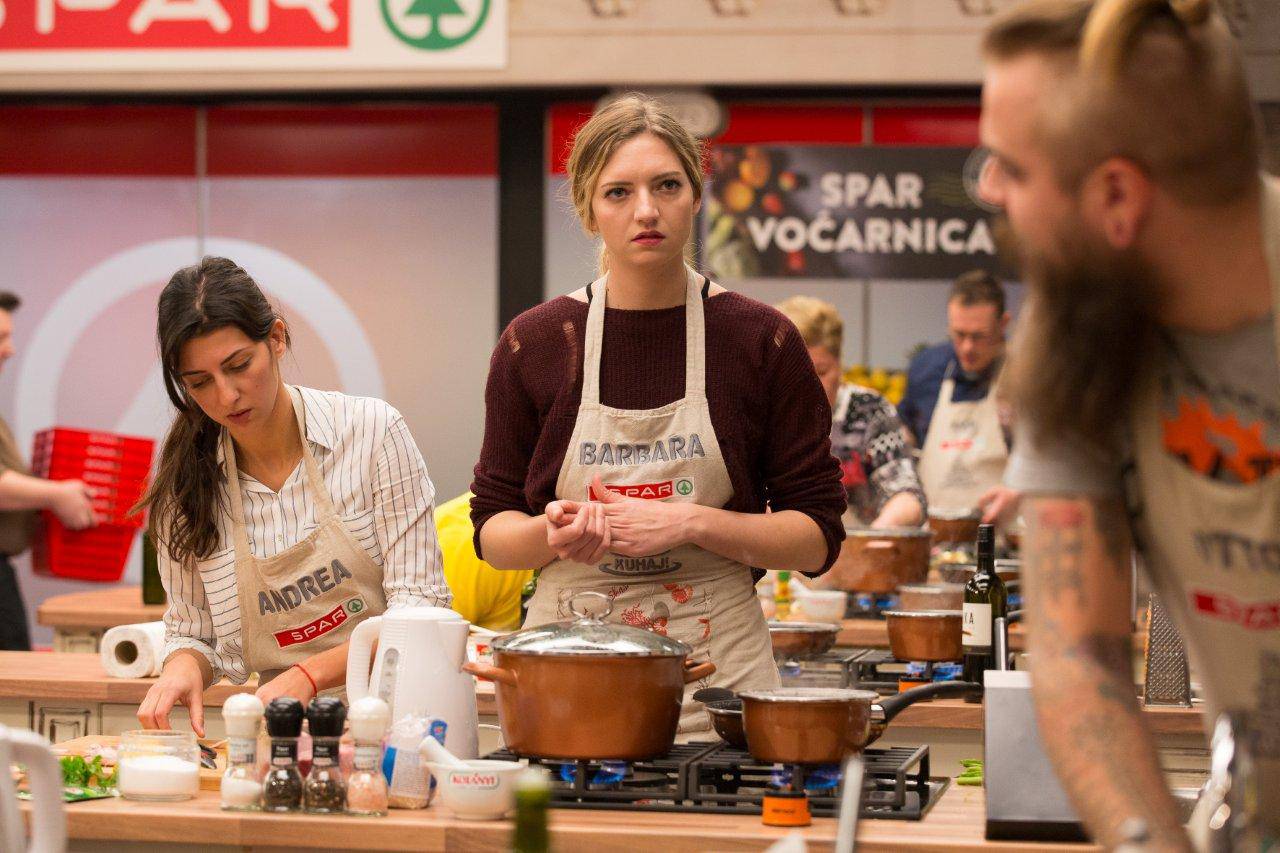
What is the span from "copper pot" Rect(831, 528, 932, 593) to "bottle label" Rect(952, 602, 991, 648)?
3.55ft

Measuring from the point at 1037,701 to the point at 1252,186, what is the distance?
1.40 feet

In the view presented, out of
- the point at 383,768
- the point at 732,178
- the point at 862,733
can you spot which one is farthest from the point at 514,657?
the point at 732,178

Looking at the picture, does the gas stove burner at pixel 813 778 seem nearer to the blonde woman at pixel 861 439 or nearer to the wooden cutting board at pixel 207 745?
the wooden cutting board at pixel 207 745

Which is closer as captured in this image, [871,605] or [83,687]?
[83,687]

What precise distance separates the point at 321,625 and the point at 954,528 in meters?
2.44

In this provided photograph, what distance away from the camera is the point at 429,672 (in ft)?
6.91

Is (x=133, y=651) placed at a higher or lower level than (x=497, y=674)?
lower

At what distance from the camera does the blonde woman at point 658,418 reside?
244 cm

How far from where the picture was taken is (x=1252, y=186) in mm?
1201

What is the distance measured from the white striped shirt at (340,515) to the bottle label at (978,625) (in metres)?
0.93

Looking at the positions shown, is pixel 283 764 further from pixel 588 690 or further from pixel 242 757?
pixel 588 690

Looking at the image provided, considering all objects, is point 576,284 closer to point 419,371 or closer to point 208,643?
point 419,371

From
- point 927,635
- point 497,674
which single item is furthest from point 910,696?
point 927,635

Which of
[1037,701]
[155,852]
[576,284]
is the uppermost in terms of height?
[576,284]
